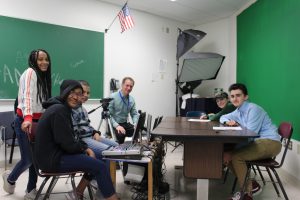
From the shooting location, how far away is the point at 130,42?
5.30 m

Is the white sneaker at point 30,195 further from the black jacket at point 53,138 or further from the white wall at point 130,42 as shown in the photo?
the white wall at point 130,42

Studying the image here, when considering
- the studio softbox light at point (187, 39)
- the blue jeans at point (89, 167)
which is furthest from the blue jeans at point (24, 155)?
the studio softbox light at point (187, 39)

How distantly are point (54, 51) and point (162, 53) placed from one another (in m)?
2.39

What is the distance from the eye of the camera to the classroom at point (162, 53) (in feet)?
11.6

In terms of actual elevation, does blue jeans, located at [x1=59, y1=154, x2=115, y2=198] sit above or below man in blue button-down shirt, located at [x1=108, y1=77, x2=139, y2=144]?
below

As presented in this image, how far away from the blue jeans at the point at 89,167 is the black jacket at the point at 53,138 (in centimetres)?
5

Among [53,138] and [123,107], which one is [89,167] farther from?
[123,107]

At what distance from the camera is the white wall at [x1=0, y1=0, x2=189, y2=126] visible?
4188 millimetres

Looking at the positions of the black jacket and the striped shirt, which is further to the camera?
the striped shirt

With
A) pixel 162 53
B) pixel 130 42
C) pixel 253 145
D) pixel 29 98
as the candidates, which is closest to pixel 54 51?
pixel 130 42

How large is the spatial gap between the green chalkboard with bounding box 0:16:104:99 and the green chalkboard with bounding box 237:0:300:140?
8.73 feet

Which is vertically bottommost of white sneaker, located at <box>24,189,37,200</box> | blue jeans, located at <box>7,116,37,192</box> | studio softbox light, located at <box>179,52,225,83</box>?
white sneaker, located at <box>24,189,37,200</box>

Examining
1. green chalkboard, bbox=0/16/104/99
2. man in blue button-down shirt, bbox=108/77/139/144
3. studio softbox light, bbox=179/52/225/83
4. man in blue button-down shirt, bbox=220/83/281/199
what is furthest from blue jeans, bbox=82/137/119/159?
A: studio softbox light, bbox=179/52/225/83

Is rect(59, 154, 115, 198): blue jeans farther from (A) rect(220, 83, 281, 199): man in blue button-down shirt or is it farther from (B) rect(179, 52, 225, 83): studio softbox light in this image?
(B) rect(179, 52, 225, 83): studio softbox light
